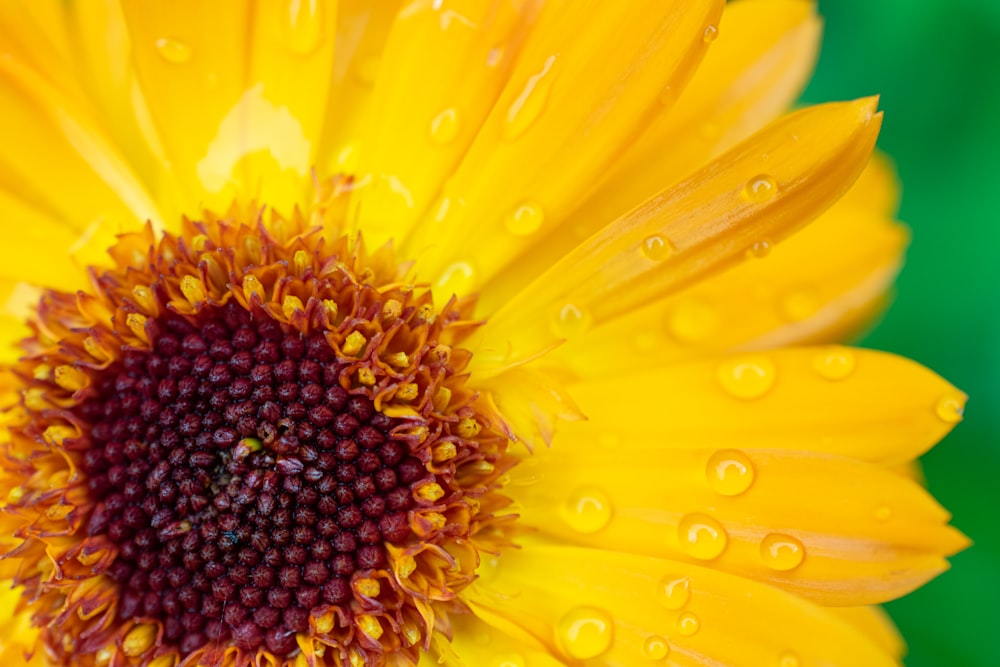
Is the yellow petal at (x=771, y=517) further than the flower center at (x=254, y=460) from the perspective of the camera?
No

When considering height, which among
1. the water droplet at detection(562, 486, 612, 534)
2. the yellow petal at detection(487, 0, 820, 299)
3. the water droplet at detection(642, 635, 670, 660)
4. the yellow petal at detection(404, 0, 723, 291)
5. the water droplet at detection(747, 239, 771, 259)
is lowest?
the water droplet at detection(642, 635, 670, 660)

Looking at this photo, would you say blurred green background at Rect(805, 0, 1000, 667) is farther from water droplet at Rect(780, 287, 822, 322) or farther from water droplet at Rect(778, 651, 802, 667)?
water droplet at Rect(778, 651, 802, 667)

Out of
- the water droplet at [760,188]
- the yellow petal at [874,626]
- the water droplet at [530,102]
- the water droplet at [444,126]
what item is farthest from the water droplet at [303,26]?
the yellow petal at [874,626]

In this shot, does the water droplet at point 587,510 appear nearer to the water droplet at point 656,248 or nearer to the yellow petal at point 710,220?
the yellow petal at point 710,220

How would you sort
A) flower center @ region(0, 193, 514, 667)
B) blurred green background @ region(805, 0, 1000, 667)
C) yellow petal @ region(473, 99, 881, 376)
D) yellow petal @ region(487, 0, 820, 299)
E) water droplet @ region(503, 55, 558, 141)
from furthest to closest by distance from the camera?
1. blurred green background @ region(805, 0, 1000, 667)
2. yellow petal @ region(487, 0, 820, 299)
3. flower center @ region(0, 193, 514, 667)
4. water droplet @ region(503, 55, 558, 141)
5. yellow petal @ region(473, 99, 881, 376)

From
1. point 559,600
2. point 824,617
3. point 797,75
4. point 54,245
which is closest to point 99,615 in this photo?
point 54,245

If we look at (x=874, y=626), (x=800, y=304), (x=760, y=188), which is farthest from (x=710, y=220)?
(x=874, y=626)

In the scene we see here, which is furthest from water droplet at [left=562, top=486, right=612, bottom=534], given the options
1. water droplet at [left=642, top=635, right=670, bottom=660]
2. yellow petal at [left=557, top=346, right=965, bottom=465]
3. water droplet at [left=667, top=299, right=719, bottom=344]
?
water droplet at [left=667, top=299, right=719, bottom=344]

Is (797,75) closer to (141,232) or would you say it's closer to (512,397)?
(512,397)
